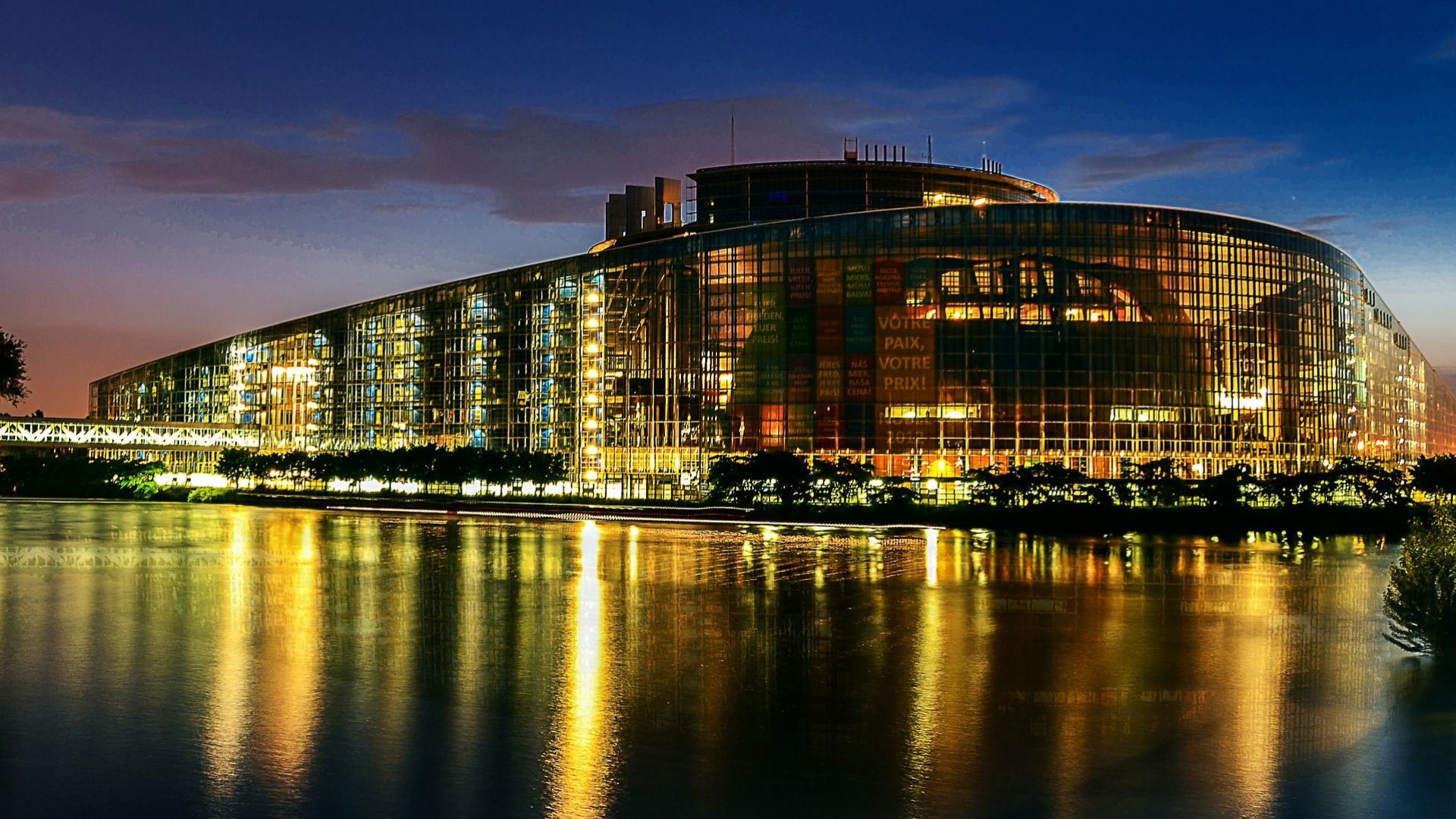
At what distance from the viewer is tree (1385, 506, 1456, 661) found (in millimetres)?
28016

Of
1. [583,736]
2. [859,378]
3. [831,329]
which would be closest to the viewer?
[583,736]

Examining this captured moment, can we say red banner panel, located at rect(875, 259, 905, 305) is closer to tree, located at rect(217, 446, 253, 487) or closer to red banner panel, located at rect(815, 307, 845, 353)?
red banner panel, located at rect(815, 307, 845, 353)

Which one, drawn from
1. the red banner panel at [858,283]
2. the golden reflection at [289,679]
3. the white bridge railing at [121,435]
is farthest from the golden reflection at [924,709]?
the white bridge railing at [121,435]

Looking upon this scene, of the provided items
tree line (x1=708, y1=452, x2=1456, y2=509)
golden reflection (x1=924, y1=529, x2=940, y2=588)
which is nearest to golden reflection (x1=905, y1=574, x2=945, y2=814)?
golden reflection (x1=924, y1=529, x2=940, y2=588)

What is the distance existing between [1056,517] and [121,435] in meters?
143

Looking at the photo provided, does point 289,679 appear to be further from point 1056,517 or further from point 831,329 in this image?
point 831,329

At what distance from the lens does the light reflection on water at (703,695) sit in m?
17.0

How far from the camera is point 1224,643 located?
2984 centimetres

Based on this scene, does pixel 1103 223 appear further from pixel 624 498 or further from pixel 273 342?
pixel 273 342

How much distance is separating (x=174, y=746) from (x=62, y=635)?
12.9m

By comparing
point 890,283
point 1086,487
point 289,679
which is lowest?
point 289,679

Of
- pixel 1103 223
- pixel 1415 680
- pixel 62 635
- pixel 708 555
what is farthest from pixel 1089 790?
pixel 1103 223

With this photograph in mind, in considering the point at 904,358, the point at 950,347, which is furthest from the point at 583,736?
the point at 950,347

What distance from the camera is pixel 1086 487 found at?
324 ft
